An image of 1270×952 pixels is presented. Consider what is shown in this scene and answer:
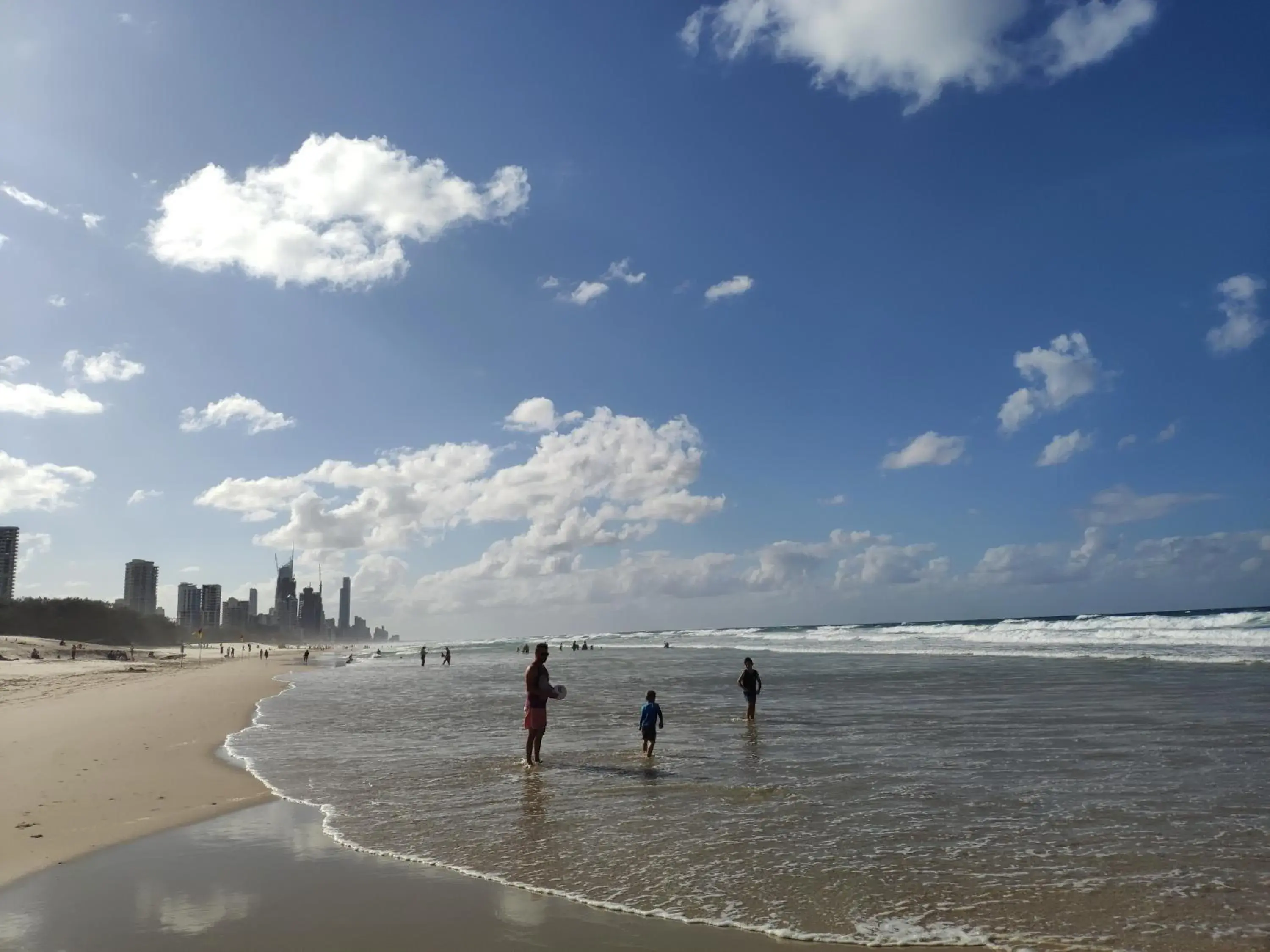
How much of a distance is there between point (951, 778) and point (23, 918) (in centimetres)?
1055

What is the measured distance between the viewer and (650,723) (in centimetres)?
1371

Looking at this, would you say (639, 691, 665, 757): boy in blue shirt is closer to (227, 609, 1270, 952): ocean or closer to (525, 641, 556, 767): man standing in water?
(227, 609, 1270, 952): ocean

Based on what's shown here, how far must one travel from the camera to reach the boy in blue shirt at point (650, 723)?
45.0 ft

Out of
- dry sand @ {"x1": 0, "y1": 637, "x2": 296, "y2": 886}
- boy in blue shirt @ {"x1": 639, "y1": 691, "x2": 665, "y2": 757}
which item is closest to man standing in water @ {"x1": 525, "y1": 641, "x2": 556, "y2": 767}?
boy in blue shirt @ {"x1": 639, "y1": 691, "x2": 665, "y2": 757}

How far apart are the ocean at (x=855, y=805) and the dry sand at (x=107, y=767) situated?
1069mm

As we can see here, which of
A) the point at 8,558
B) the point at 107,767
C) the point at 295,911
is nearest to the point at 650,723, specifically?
the point at 295,911

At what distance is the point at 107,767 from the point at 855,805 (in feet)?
38.3

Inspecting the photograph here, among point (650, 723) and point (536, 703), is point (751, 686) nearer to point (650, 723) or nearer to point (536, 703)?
point (650, 723)

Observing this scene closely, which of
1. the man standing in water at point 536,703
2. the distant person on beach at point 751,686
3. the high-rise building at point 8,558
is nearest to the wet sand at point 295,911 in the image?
the man standing in water at point 536,703

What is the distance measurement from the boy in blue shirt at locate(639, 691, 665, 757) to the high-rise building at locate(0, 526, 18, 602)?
644 ft

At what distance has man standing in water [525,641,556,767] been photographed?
12867 mm

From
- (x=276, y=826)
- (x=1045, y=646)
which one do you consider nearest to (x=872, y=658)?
(x=1045, y=646)

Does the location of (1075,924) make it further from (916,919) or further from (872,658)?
(872,658)

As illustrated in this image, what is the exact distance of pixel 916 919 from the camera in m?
6.07
